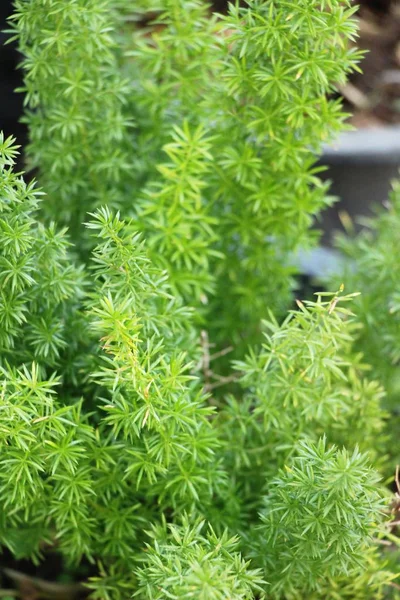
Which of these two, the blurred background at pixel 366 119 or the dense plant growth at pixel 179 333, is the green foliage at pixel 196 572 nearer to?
the dense plant growth at pixel 179 333

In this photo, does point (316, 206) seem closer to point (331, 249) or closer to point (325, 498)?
point (325, 498)

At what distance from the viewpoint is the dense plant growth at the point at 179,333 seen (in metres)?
1.06

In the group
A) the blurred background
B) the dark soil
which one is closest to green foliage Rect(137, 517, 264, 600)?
the blurred background

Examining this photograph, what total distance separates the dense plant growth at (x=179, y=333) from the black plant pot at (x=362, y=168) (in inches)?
33.7

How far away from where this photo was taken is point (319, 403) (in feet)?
4.16

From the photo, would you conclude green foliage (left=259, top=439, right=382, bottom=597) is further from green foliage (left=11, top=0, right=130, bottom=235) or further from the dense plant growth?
green foliage (left=11, top=0, right=130, bottom=235)

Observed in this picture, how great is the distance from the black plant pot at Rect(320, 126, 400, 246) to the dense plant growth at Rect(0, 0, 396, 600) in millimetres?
857

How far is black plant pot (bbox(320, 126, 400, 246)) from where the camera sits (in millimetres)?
2346

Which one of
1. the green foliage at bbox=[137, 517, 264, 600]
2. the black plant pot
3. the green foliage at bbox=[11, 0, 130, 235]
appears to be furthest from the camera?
the black plant pot

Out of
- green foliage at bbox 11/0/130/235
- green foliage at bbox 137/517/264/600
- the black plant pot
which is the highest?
green foliage at bbox 11/0/130/235

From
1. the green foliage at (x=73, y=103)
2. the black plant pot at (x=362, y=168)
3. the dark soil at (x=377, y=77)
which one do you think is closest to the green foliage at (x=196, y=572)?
the green foliage at (x=73, y=103)

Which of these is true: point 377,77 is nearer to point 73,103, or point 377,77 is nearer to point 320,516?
point 73,103

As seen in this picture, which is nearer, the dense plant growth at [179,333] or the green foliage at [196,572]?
the green foliage at [196,572]

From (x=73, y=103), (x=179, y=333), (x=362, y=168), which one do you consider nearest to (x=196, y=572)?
(x=179, y=333)
